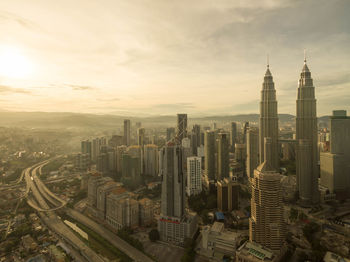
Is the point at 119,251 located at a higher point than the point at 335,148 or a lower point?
lower

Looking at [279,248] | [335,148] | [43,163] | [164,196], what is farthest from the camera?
[43,163]

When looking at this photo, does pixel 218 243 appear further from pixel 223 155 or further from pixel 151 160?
pixel 151 160

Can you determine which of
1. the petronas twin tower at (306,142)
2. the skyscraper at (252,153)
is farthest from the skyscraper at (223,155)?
the petronas twin tower at (306,142)

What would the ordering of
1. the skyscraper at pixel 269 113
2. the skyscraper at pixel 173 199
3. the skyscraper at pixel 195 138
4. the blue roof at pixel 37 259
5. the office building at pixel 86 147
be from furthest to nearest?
1. the skyscraper at pixel 195 138
2. the office building at pixel 86 147
3. the skyscraper at pixel 269 113
4. the skyscraper at pixel 173 199
5. the blue roof at pixel 37 259

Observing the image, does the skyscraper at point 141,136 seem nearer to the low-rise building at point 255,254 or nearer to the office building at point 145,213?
the office building at point 145,213

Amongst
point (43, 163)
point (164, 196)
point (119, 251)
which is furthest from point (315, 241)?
point (43, 163)

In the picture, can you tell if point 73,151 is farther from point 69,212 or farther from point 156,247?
point 156,247
